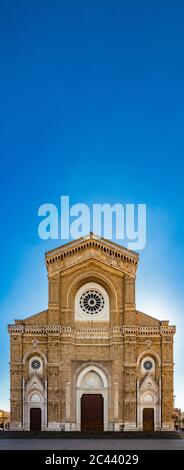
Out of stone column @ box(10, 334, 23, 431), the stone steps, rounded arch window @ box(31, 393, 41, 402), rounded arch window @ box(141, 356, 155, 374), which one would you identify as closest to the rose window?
rounded arch window @ box(141, 356, 155, 374)

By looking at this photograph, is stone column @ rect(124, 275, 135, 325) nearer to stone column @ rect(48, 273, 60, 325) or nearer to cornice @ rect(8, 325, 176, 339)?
cornice @ rect(8, 325, 176, 339)

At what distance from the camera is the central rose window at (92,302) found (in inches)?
1959

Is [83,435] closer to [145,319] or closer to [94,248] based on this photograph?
[145,319]

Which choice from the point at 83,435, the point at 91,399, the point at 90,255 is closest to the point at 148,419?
the point at 91,399

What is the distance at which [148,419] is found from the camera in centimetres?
4841

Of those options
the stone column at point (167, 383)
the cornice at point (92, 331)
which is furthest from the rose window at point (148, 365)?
the cornice at point (92, 331)

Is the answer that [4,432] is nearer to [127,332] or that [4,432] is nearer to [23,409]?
[23,409]

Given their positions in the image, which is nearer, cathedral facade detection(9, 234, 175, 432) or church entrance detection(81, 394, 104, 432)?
cathedral facade detection(9, 234, 175, 432)

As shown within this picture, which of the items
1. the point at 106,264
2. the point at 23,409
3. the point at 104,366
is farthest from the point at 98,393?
the point at 106,264

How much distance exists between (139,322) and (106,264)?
4494mm

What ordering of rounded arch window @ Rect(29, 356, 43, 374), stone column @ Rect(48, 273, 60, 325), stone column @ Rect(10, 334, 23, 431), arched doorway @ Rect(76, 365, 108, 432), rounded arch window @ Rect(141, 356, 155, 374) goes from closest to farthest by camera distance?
1. stone column @ Rect(10, 334, 23, 431)
2. arched doorway @ Rect(76, 365, 108, 432)
3. stone column @ Rect(48, 273, 60, 325)
4. rounded arch window @ Rect(29, 356, 43, 374)
5. rounded arch window @ Rect(141, 356, 155, 374)

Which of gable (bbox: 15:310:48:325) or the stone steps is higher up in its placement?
gable (bbox: 15:310:48:325)

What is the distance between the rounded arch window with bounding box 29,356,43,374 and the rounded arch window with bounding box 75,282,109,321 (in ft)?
12.5

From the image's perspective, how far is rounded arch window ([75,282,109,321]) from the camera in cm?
4972
